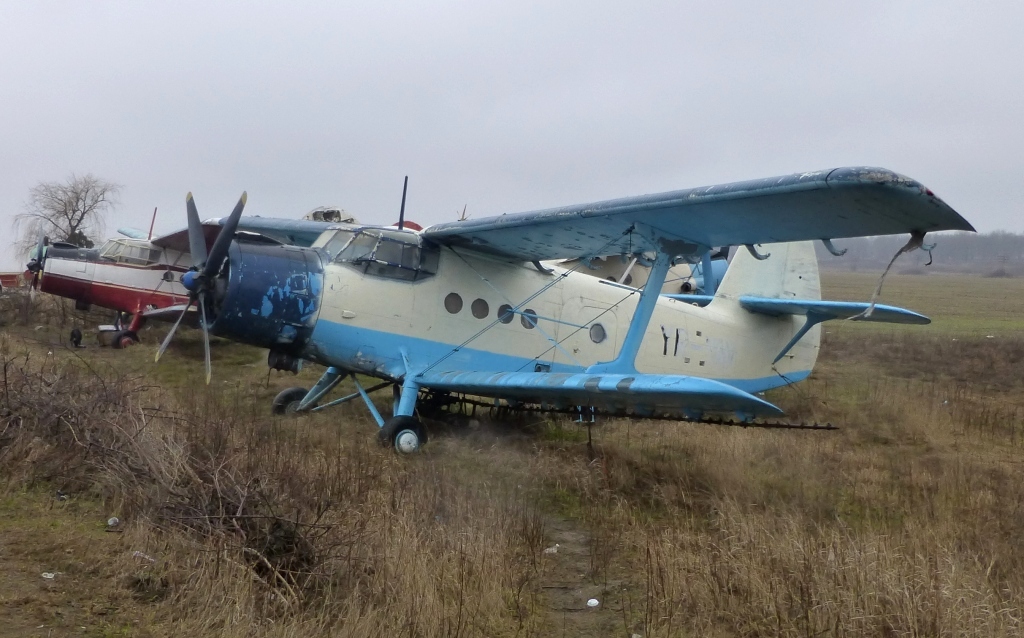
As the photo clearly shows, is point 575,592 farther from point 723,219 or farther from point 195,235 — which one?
point 195,235

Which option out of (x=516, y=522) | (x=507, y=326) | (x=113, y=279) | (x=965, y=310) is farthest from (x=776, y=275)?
(x=965, y=310)

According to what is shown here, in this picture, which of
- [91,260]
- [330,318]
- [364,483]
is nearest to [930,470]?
[364,483]

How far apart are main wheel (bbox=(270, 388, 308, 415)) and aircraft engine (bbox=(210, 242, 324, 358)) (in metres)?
1.47

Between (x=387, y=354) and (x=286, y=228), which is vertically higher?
(x=286, y=228)

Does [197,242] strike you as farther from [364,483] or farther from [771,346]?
[771,346]

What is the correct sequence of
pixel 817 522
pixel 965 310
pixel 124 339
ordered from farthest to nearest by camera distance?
pixel 965 310 → pixel 124 339 → pixel 817 522

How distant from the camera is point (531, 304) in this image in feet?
32.8

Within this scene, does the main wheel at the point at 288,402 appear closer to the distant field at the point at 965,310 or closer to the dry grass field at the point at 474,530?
the dry grass field at the point at 474,530

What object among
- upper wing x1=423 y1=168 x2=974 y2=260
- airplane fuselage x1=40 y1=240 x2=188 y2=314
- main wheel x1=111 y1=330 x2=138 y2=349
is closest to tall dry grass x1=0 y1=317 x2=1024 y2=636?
upper wing x1=423 y1=168 x2=974 y2=260

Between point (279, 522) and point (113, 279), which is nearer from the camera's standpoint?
point (279, 522)

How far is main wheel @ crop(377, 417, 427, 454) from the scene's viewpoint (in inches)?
325

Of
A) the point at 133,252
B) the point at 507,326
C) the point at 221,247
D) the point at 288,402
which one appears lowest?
the point at 288,402

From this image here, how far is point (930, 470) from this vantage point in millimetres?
8188

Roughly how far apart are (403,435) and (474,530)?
3.40 metres
